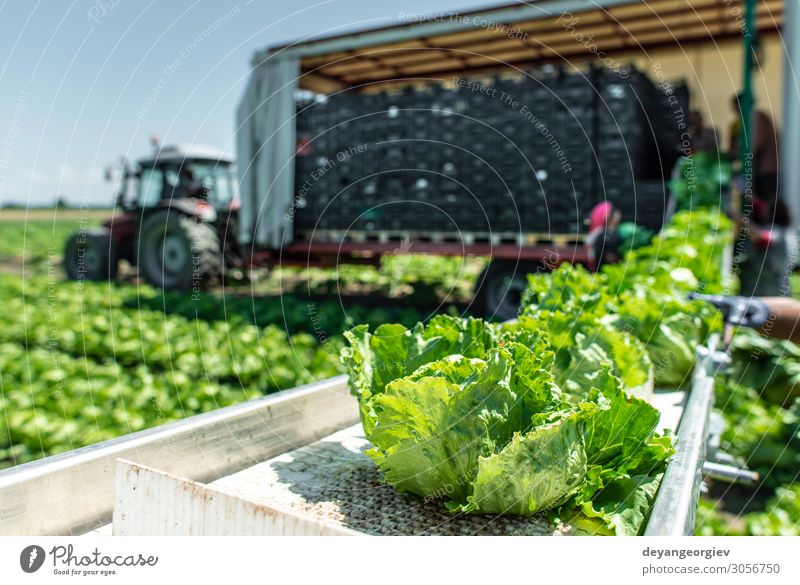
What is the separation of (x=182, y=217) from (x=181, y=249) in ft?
2.17

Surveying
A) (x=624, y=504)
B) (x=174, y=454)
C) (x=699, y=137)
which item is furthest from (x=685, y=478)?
(x=699, y=137)

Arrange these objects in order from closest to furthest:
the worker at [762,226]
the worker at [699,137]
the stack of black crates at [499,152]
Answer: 1. the worker at [762,226]
2. the stack of black crates at [499,152]
3. the worker at [699,137]

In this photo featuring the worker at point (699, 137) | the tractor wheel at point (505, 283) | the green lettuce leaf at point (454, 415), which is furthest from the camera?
the worker at point (699, 137)

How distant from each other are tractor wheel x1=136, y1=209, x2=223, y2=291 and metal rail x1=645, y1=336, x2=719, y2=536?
34.5ft

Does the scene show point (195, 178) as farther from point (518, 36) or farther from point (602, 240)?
point (602, 240)

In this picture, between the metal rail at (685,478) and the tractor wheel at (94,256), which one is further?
the tractor wheel at (94,256)

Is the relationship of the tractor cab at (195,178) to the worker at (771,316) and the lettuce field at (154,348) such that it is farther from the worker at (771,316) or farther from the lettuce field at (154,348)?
the worker at (771,316)

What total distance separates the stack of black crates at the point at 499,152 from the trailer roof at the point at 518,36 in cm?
66

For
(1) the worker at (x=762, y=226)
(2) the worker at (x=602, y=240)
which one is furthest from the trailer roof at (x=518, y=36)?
(2) the worker at (x=602, y=240)

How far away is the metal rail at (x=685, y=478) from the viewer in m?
1.80
